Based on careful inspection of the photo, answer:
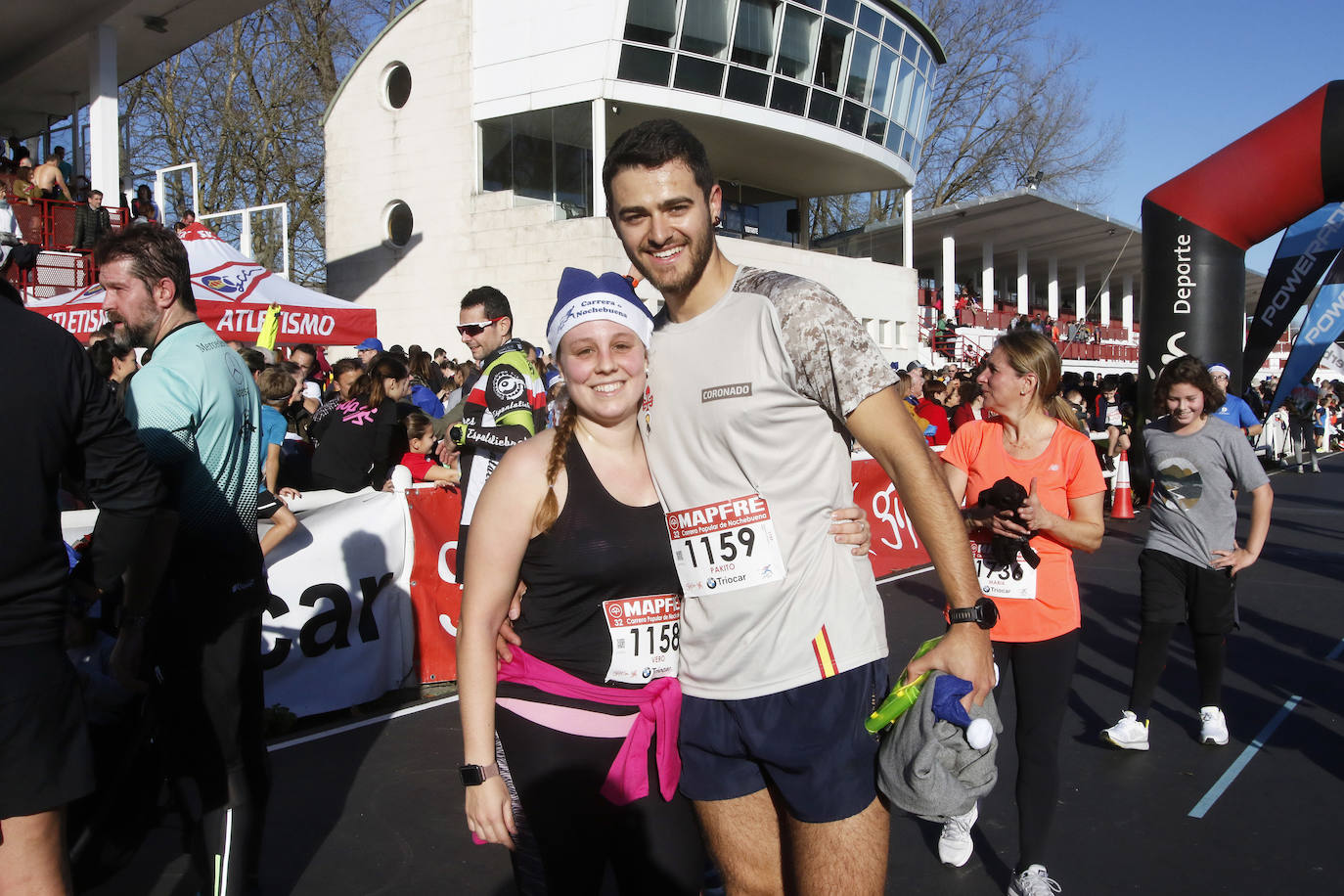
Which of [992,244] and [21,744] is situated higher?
[992,244]

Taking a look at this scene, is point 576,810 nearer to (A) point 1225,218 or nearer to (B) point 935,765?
(B) point 935,765

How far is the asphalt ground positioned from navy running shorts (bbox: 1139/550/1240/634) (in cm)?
66

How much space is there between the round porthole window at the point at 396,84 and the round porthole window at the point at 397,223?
99.0 inches

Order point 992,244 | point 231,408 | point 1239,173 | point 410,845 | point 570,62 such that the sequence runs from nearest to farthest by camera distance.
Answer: point 231,408
point 410,845
point 1239,173
point 570,62
point 992,244

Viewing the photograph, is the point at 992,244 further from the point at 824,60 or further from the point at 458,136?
the point at 458,136

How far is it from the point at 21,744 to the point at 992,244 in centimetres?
4398

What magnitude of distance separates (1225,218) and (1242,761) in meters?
8.38

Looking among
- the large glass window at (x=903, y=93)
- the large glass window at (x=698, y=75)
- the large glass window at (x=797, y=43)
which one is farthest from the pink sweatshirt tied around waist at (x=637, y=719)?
the large glass window at (x=903, y=93)

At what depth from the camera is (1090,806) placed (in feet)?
14.6

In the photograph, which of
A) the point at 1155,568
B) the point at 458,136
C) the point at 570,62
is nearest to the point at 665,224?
the point at 1155,568

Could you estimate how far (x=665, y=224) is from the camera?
2375mm

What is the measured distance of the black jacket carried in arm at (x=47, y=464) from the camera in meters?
2.26

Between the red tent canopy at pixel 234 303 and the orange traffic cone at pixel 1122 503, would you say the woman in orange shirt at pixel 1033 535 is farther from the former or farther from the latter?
the orange traffic cone at pixel 1122 503

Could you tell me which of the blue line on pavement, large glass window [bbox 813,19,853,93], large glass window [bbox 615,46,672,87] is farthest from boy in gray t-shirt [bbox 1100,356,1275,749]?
large glass window [bbox 813,19,853,93]
